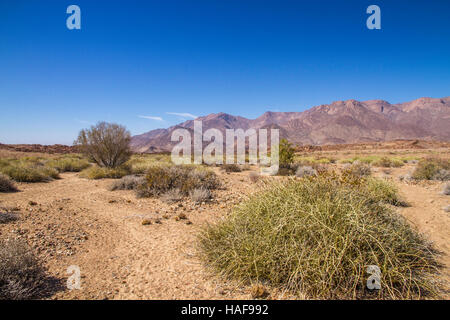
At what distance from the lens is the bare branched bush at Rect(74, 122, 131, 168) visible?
12891 millimetres

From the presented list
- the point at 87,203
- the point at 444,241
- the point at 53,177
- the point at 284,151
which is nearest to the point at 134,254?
the point at 87,203

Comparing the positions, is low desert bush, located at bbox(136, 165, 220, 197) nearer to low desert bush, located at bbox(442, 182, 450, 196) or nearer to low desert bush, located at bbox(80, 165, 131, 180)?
low desert bush, located at bbox(80, 165, 131, 180)

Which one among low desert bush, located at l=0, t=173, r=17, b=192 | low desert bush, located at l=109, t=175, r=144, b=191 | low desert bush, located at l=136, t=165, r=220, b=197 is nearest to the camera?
low desert bush, located at l=0, t=173, r=17, b=192

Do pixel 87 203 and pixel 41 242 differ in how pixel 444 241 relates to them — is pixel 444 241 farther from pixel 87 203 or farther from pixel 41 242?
pixel 87 203

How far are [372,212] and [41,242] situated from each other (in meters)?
6.03

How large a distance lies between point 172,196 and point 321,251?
5.83 m

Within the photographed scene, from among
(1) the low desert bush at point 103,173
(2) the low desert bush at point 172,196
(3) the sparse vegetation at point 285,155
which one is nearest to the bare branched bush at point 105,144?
(1) the low desert bush at point 103,173

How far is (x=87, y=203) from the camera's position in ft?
23.5

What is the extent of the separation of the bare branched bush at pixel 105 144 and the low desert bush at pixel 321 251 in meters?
11.4

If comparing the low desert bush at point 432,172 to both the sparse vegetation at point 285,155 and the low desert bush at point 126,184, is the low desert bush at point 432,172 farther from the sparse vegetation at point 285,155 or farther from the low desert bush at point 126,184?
the low desert bush at point 126,184

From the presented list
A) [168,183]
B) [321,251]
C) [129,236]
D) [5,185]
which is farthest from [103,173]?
[321,251]

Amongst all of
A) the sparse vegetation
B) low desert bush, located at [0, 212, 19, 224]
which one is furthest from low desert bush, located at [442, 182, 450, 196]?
low desert bush, located at [0, 212, 19, 224]

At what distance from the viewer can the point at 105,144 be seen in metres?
12.9

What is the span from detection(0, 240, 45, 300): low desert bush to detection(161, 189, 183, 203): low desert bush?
442 cm
